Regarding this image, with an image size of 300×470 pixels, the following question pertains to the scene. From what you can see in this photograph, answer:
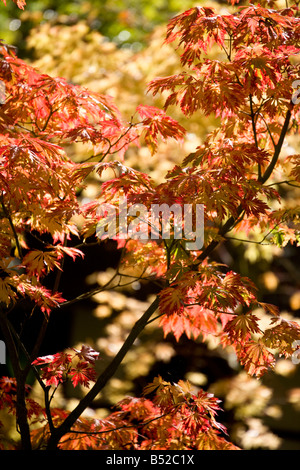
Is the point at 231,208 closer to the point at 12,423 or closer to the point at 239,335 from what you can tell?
the point at 239,335

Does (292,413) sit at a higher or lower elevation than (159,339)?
lower

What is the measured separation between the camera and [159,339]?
4.72 meters

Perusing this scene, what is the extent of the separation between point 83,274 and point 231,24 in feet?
12.3

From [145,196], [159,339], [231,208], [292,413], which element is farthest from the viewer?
[292,413]

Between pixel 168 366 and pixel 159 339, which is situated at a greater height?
pixel 159 339

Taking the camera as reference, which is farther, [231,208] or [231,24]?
[231,24]

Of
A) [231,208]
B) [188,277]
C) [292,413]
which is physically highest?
[231,208]

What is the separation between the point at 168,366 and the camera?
16.4ft
